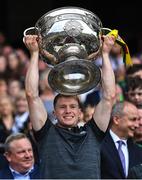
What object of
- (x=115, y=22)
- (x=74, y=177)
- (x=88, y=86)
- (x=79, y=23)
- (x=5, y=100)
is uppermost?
(x=79, y=23)

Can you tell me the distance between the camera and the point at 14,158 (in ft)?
29.0

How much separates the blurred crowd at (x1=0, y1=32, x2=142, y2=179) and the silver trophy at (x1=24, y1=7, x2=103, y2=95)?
A: 2.89 ft

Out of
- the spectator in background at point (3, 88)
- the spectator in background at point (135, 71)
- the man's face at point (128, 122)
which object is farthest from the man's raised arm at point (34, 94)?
the spectator in background at point (3, 88)

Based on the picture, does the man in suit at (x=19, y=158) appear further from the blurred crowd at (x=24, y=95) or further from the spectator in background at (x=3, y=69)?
the spectator in background at (x=3, y=69)

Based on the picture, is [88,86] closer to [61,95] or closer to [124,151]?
[61,95]

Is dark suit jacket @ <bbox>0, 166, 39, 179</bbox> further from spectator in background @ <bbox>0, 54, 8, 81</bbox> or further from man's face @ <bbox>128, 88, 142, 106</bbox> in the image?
spectator in background @ <bbox>0, 54, 8, 81</bbox>

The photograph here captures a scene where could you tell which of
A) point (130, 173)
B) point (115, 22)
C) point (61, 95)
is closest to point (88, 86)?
point (61, 95)

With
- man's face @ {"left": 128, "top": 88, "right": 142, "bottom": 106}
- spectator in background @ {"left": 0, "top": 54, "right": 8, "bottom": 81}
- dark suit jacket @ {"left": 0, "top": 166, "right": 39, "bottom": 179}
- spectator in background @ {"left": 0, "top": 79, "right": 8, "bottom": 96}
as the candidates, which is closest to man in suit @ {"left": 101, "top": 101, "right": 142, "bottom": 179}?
man's face @ {"left": 128, "top": 88, "right": 142, "bottom": 106}

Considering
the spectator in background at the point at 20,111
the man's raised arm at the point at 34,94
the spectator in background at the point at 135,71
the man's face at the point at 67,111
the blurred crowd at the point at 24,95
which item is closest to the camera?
the man's raised arm at the point at 34,94

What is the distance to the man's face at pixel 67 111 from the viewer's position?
317 inches

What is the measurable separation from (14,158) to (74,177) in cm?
125

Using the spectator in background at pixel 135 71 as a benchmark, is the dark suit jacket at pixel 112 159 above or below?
above

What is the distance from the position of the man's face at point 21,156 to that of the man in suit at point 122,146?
2.43ft

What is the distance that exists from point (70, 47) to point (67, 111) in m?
0.71
